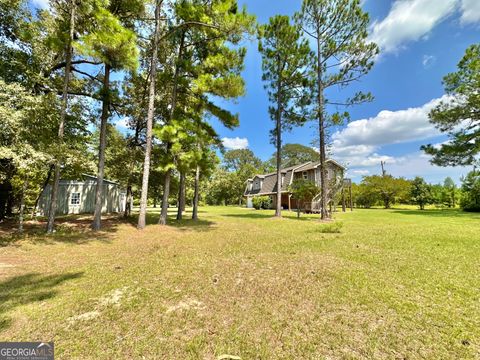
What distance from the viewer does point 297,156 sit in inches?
1876

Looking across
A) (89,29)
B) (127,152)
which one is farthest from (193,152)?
(89,29)

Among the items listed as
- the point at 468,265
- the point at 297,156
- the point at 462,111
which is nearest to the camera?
the point at 468,265

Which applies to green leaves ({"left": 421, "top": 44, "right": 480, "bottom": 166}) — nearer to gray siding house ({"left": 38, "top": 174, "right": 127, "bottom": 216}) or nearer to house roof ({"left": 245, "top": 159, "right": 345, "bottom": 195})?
house roof ({"left": 245, "top": 159, "right": 345, "bottom": 195})

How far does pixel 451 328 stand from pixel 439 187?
39206 mm

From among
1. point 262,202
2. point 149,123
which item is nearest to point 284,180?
point 262,202

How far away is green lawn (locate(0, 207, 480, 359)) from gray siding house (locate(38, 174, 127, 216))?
41.5ft

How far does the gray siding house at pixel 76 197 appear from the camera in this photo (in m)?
16.4

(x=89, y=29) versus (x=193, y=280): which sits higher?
(x=89, y=29)

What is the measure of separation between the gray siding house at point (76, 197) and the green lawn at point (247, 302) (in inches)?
498

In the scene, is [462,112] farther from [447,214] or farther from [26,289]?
[26,289]

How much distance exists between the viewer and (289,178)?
27.5 metres

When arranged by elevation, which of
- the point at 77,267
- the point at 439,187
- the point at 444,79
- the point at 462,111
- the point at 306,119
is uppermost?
the point at 444,79

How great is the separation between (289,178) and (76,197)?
21.9 m

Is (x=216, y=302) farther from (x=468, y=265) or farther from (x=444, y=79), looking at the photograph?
(x=444, y=79)
